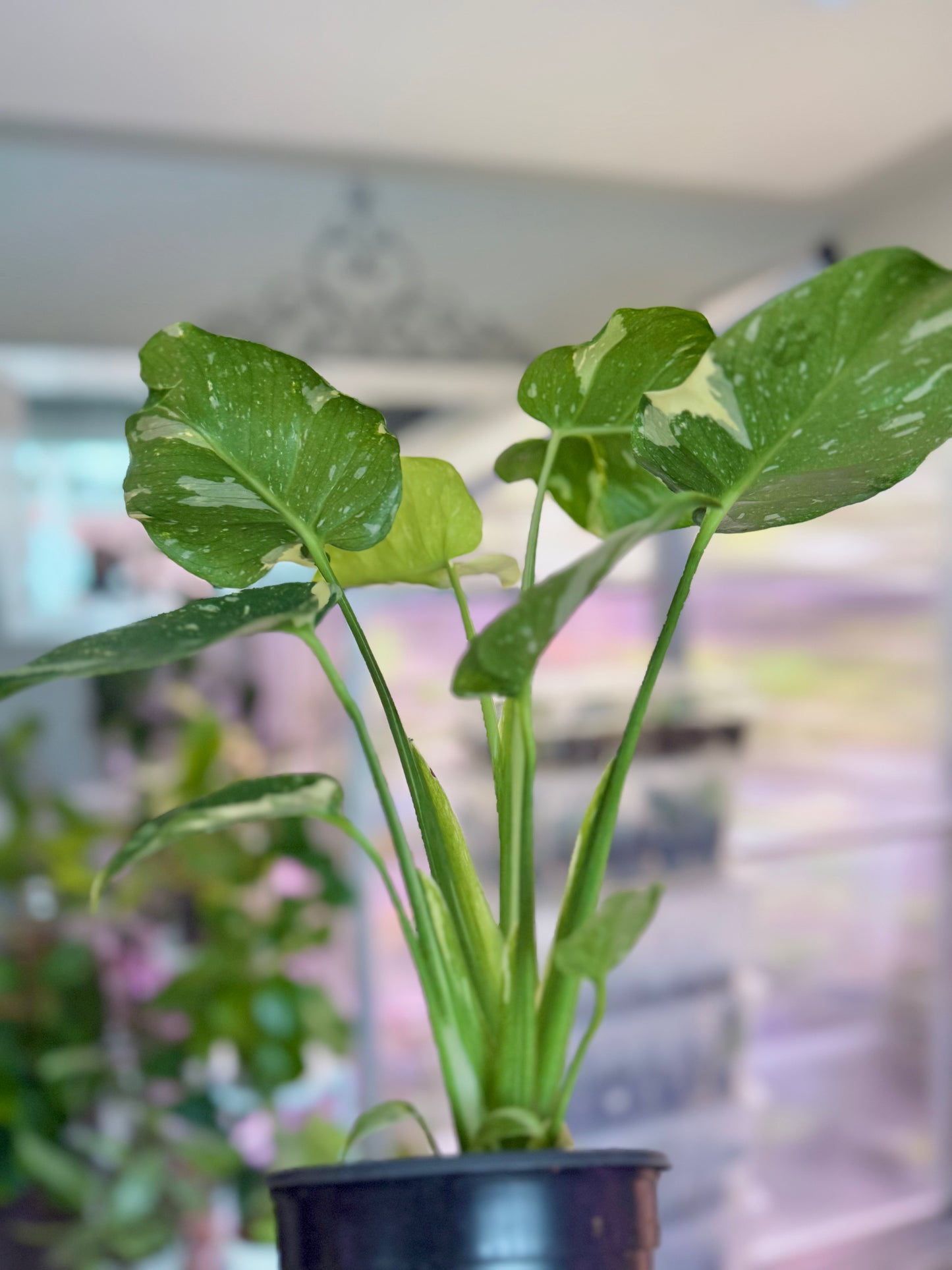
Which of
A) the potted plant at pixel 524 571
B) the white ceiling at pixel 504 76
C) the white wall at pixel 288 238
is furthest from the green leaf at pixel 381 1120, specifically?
the white wall at pixel 288 238

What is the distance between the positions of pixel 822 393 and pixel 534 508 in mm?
93

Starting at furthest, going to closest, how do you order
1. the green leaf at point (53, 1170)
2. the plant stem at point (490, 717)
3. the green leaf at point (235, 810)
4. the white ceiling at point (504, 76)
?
the white ceiling at point (504, 76)
the green leaf at point (53, 1170)
the plant stem at point (490, 717)
the green leaf at point (235, 810)

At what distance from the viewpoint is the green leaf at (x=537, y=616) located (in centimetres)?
26

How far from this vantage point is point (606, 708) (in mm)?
1816

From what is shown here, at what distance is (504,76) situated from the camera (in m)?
1.63

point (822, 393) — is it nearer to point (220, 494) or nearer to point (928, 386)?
point (928, 386)

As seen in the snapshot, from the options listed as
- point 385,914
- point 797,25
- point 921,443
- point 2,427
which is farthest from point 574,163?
point 921,443

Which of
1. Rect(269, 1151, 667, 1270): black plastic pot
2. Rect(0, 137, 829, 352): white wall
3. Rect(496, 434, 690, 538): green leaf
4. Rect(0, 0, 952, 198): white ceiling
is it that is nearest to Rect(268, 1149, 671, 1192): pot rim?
Rect(269, 1151, 667, 1270): black plastic pot

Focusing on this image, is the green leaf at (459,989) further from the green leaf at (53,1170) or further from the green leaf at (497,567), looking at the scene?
the green leaf at (53,1170)

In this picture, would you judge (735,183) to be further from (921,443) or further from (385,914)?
(921,443)

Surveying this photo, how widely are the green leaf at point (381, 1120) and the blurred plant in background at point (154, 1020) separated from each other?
1051 mm

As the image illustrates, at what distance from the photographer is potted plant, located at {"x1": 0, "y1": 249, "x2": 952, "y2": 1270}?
0.27 meters

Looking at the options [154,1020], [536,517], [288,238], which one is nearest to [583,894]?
[536,517]

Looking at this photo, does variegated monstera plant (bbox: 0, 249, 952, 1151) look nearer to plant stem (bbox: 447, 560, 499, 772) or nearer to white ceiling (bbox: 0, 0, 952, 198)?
plant stem (bbox: 447, 560, 499, 772)
